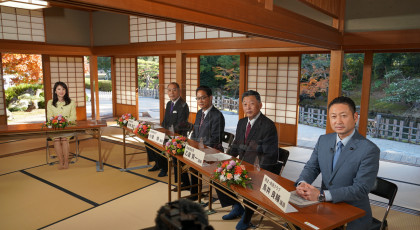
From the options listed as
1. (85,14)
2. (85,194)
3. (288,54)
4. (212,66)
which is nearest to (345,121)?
(85,194)

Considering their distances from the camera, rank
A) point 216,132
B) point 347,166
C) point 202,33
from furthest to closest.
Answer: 1. point 202,33
2. point 216,132
3. point 347,166

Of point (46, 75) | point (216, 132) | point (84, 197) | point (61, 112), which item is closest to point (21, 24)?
point (46, 75)

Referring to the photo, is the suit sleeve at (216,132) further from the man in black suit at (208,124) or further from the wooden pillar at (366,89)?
the wooden pillar at (366,89)

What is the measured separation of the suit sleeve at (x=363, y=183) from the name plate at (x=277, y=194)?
0.38 meters

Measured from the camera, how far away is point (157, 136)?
4.21 metres

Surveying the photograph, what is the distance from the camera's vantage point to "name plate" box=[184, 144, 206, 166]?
10.3 feet

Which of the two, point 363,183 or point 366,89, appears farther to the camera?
point 366,89

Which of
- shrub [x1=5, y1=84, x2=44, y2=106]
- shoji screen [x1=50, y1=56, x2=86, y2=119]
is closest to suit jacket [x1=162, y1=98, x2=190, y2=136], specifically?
shoji screen [x1=50, y1=56, x2=86, y2=119]

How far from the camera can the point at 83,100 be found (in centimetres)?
1022

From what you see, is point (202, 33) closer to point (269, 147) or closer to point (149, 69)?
point (269, 147)

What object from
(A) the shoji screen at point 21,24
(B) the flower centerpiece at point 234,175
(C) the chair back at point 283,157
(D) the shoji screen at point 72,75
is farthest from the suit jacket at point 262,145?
(D) the shoji screen at point 72,75

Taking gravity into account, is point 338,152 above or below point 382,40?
below

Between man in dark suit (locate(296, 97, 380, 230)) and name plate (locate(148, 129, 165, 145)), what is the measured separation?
2.28 metres

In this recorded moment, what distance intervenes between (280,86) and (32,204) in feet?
17.9
